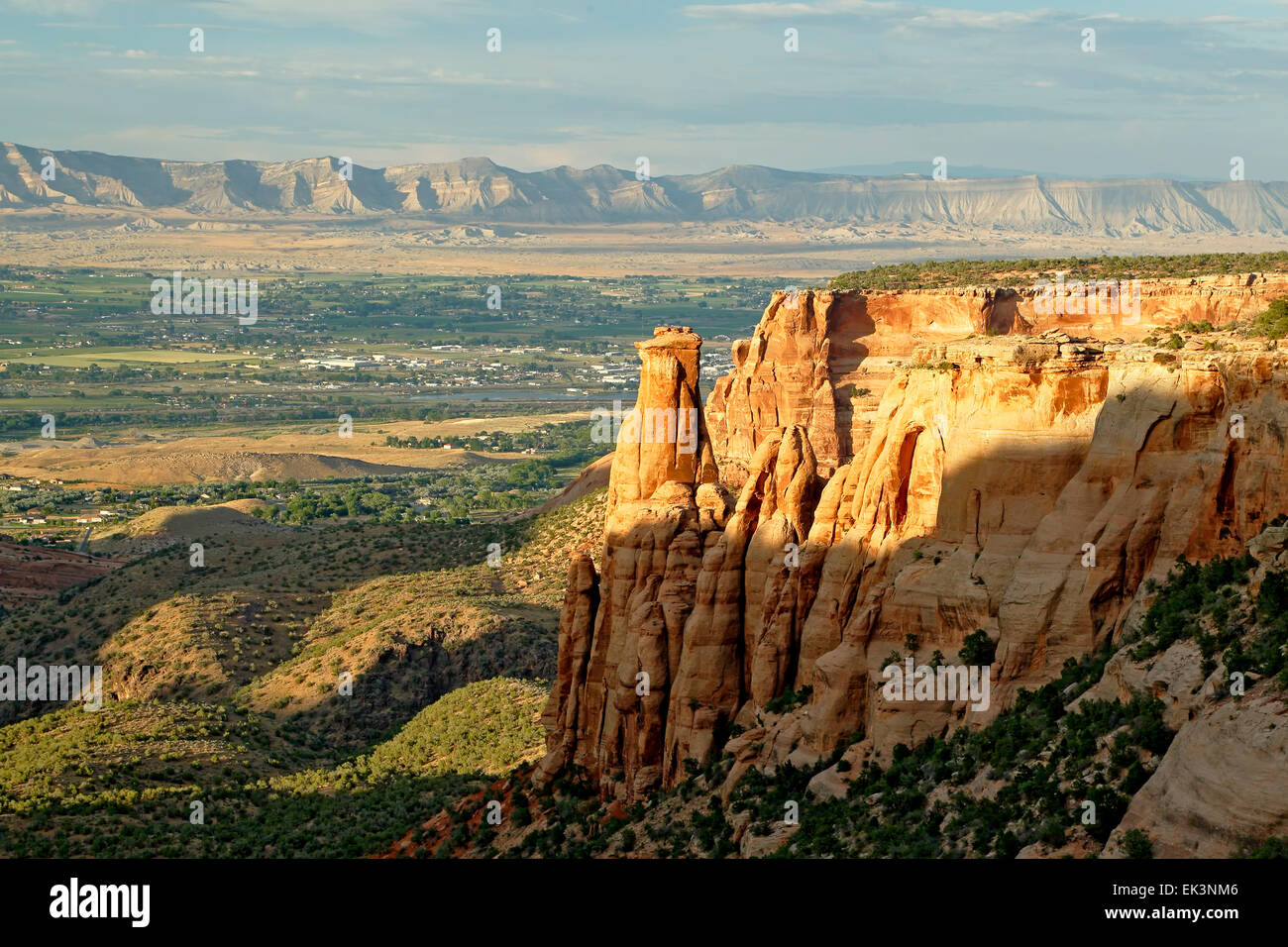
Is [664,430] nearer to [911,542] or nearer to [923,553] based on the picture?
[911,542]

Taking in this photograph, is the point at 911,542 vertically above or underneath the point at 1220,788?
above

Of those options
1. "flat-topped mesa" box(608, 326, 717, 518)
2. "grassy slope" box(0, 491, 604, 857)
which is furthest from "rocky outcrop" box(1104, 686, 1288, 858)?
"grassy slope" box(0, 491, 604, 857)

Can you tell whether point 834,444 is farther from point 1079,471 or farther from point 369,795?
point 1079,471

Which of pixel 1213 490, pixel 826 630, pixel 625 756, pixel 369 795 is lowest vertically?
pixel 369 795

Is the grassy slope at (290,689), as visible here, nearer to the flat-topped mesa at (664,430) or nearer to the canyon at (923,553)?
the canyon at (923,553)

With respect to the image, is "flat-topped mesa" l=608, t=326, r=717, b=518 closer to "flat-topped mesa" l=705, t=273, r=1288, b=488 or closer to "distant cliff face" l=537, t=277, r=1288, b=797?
"distant cliff face" l=537, t=277, r=1288, b=797

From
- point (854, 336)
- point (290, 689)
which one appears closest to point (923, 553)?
point (290, 689)
